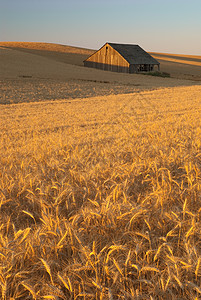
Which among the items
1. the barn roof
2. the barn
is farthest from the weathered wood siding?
the barn roof

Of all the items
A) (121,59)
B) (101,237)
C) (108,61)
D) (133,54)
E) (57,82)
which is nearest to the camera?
(101,237)

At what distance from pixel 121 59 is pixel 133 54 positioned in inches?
171

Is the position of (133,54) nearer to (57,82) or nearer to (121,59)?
(121,59)

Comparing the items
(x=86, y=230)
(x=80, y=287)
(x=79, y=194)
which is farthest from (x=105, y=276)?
(x=79, y=194)

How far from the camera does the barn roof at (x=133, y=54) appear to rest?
55772mm

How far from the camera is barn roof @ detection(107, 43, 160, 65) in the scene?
55.8 meters

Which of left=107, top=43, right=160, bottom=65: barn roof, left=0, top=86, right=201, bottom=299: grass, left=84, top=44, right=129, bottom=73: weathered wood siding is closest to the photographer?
left=0, top=86, right=201, bottom=299: grass

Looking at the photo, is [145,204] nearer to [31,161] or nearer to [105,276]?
[105,276]

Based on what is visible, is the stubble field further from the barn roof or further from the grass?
the barn roof

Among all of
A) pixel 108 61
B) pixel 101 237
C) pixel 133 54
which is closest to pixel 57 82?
pixel 108 61

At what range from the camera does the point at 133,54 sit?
58.0 m

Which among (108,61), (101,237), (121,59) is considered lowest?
(101,237)

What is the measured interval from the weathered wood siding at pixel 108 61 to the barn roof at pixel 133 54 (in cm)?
94

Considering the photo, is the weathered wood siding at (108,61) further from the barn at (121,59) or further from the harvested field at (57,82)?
the harvested field at (57,82)
